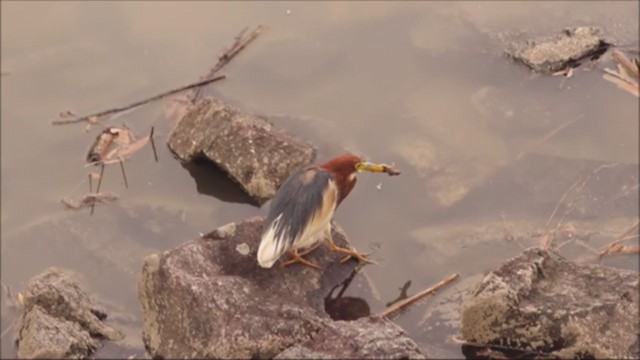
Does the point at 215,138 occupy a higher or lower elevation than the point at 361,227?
higher

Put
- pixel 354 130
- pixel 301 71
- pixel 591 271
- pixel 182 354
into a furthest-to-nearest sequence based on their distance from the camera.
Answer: pixel 301 71 → pixel 354 130 → pixel 591 271 → pixel 182 354

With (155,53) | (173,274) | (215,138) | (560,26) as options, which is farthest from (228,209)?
(560,26)

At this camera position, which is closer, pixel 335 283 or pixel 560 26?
pixel 335 283

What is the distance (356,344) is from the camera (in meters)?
4.38

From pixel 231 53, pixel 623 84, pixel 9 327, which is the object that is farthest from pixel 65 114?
pixel 623 84

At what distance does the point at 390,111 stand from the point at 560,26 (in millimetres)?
1496

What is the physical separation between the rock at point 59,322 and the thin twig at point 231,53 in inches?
71.6

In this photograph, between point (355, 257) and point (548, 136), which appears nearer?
point (355, 257)

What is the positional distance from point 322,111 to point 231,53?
878 mm

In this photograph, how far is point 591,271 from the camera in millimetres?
4875

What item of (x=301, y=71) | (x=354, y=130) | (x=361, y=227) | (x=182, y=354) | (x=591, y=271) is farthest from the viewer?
(x=301, y=71)

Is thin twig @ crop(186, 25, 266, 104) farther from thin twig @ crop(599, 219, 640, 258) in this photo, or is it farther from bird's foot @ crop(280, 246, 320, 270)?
thin twig @ crop(599, 219, 640, 258)

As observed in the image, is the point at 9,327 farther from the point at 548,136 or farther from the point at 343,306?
the point at 548,136

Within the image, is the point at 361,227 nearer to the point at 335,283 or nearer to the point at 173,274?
the point at 335,283
